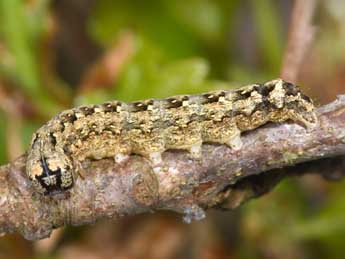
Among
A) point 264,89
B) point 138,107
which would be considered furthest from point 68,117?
point 264,89

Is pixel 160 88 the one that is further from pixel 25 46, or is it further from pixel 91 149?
pixel 91 149

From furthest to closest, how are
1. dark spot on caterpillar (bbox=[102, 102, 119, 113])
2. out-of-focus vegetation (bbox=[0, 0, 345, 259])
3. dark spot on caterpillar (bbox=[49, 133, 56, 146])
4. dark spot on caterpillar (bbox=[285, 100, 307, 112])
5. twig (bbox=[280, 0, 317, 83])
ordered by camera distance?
1. out-of-focus vegetation (bbox=[0, 0, 345, 259])
2. twig (bbox=[280, 0, 317, 83])
3. dark spot on caterpillar (bbox=[102, 102, 119, 113])
4. dark spot on caterpillar (bbox=[49, 133, 56, 146])
5. dark spot on caterpillar (bbox=[285, 100, 307, 112])

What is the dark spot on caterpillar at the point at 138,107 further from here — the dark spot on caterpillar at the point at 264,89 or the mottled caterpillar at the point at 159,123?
Result: the dark spot on caterpillar at the point at 264,89

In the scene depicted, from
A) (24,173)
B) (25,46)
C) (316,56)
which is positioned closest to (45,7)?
(25,46)

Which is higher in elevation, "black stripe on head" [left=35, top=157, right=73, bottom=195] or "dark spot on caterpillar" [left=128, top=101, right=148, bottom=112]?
"dark spot on caterpillar" [left=128, top=101, right=148, bottom=112]

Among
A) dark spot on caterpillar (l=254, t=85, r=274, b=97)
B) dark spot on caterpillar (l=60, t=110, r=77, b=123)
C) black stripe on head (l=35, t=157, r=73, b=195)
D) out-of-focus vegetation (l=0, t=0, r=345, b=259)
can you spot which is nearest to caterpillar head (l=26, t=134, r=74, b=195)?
black stripe on head (l=35, t=157, r=73, b=195)

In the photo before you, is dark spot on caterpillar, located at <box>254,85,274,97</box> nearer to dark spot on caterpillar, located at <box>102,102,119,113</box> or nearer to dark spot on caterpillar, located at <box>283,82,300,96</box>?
dark spot on caterpillar, located at <box>283,82,300,96</box>

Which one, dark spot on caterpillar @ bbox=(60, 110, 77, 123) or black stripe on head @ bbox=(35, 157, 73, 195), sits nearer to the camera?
black stripe on head @ bbox=(35, 157, 73, 195)
